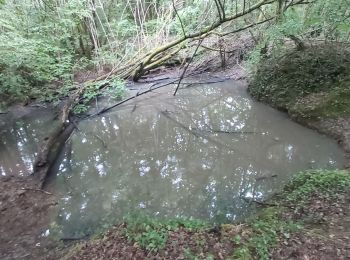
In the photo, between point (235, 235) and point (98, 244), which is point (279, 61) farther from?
point (98, 244)

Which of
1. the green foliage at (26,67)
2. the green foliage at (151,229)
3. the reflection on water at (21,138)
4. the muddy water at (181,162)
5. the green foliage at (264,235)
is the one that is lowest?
the muddy water at (181,162)

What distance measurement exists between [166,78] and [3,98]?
21.0 feet

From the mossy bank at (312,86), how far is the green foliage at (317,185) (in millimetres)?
1907

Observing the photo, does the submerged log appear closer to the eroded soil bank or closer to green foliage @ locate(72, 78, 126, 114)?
green foliage @ locate(72, 78, 126, 114)

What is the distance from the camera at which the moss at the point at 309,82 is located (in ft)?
26.8

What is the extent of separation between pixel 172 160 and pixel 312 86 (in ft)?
15.1

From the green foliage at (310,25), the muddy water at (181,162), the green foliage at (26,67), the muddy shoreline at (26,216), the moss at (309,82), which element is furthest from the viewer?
the green foliage at (26,67)

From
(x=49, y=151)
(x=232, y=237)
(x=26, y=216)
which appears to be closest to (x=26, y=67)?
(x=49, y=151)

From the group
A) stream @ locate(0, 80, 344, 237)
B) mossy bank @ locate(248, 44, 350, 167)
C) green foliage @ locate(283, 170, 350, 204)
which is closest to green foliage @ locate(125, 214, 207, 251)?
stream @ locate(0, 80, 344, 237)

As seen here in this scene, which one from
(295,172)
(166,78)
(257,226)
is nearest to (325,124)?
(295,172)

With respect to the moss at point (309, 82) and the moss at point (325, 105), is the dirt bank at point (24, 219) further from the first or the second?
the moss at point (309, 82)

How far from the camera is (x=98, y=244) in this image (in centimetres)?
407

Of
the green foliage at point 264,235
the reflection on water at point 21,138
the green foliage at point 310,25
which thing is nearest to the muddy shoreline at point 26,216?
the green foliage at point 264,235

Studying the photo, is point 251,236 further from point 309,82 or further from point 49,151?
point 309,82
